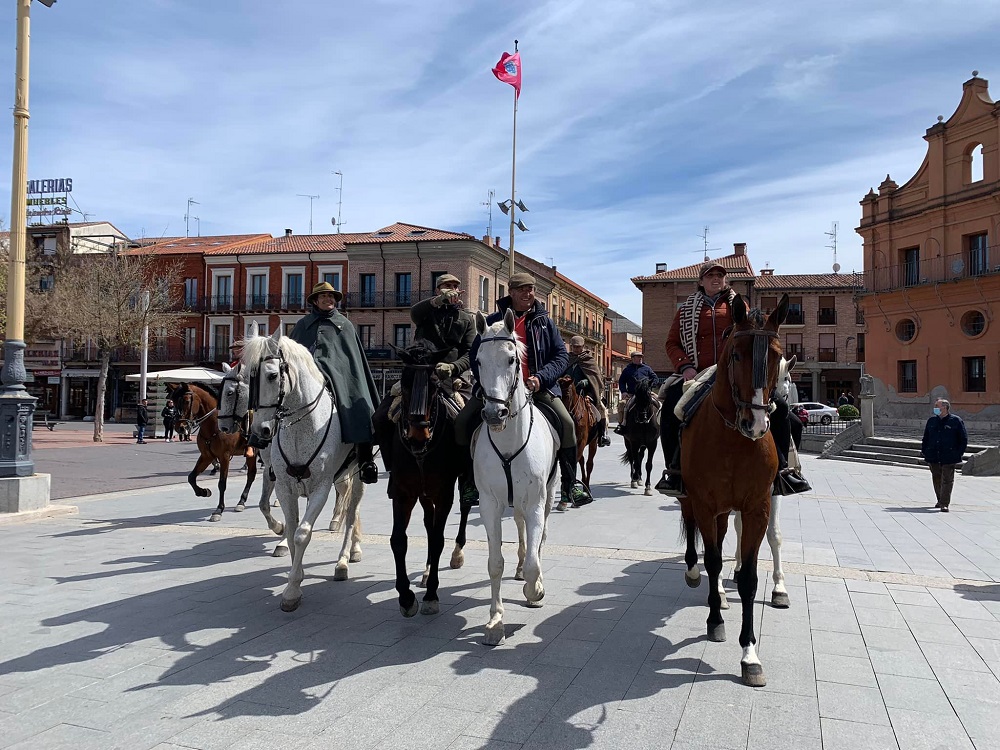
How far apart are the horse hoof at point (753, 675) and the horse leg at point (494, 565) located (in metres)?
1.58

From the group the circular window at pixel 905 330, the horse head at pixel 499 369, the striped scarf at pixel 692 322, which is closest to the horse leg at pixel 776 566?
the striped scarf at pixel 692 322

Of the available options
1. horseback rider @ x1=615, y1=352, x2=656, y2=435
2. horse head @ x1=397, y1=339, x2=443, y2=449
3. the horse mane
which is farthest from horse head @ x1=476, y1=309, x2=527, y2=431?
horseback rider @ x1=615, y1=352, x2=656, y2=435

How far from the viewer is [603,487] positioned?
14.1 m

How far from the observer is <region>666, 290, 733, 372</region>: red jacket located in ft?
19.1

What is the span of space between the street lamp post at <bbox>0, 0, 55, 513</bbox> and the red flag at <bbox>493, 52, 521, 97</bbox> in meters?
15.5

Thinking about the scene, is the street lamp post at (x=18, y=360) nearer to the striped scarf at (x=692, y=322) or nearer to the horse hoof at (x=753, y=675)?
the striped scarf at (x=692, y=322)

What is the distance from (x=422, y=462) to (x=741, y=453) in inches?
92.4

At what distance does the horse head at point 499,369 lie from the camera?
174 inches

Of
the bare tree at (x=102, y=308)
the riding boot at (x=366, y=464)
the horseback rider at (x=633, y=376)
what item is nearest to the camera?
the riding boot at (x=366, y=464)

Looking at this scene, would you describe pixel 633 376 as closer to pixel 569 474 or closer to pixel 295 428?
pixel 569 474

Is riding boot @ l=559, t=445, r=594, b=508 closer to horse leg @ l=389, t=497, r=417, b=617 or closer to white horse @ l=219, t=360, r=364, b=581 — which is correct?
horse leg @ l=389, t=497, r=417, b=617

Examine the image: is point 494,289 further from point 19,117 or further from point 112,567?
point 112,567

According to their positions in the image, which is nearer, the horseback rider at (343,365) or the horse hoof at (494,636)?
the horse hoof at (494,636)

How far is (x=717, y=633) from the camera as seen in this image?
191 inches
